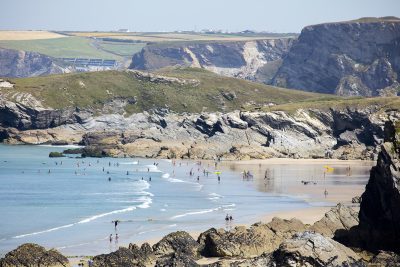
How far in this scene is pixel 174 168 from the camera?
367ft

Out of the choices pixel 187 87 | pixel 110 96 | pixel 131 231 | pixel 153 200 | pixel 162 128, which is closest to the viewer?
pixel 131 231

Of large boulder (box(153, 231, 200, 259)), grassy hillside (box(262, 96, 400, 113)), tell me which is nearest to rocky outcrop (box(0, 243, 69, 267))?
large boulder (box(153, 231, 200, 259))

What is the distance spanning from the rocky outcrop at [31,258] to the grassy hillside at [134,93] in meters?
128

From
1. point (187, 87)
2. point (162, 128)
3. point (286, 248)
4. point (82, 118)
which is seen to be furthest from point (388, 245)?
point (187, 87)

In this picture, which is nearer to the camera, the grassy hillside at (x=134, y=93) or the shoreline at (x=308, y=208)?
the shoreline at (x=308, y=208)

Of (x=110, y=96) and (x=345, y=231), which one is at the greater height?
(x=110, y=96)

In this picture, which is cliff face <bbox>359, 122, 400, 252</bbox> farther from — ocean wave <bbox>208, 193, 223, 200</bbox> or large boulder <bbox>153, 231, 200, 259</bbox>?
ocean wave <bbox>208, 193, 223, 200</bbox>

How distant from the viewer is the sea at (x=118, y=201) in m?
52.2

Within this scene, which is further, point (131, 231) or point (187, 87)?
point (187, 87)

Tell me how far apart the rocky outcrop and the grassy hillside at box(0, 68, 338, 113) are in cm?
12806

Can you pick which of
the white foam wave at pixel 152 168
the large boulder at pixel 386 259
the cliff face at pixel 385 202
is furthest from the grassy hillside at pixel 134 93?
the large boulder at pixel 386 259

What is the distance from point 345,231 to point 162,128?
393ft

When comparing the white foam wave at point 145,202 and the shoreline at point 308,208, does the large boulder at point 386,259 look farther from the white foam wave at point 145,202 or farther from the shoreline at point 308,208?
the white foam wave at point 145,202

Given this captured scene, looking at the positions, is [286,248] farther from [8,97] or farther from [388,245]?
[8,97]
